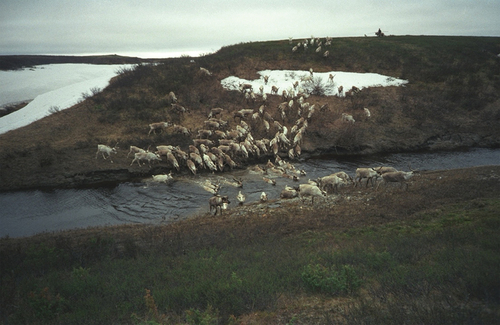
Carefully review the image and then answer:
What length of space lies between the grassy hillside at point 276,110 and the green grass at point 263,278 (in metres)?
12.5

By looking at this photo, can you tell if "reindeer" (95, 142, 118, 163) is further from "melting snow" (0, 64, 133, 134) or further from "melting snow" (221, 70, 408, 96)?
"melting snow" (221, 70, 408, 96)

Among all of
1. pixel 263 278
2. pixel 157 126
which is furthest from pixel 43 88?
pixel 263 278

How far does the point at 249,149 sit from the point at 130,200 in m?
8.97

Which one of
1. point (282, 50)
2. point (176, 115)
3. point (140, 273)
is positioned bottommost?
point (140, 273)

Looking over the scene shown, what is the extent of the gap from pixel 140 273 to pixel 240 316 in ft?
11.0

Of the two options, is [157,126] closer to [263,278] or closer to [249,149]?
[249,149]

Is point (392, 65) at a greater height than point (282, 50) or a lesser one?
lesser

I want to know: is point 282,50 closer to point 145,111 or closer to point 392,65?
point 392,65

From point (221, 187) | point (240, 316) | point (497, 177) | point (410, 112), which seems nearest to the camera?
point (240, 316)

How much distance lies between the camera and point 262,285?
6.80 m

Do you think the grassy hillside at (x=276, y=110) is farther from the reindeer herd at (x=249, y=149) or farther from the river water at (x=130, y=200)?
the river water at (x=130, y=200)

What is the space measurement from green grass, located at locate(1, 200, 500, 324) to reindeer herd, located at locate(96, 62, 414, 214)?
18.3 feet

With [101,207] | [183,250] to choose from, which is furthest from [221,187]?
[183,250]

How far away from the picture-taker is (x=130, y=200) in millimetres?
17281
